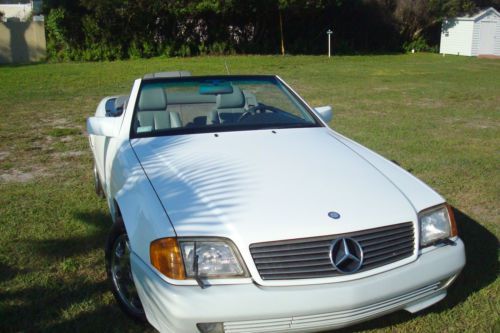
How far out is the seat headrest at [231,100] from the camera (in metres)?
4.49

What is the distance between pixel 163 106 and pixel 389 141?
461 centimetres

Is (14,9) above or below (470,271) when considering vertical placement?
above

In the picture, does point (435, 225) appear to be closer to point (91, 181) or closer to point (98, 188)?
point (98, 188)

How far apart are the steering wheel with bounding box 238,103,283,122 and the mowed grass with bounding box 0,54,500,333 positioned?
5.11 ft

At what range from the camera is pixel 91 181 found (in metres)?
6.06

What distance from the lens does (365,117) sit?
10.2 metres

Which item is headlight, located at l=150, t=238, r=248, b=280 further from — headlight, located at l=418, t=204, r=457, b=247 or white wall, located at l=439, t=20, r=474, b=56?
white wall, located at l=439, t=20, r=474, b=56

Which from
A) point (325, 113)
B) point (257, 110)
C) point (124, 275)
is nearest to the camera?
point (124, 275)

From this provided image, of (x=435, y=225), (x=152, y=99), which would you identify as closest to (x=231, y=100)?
(x=152, y=99)

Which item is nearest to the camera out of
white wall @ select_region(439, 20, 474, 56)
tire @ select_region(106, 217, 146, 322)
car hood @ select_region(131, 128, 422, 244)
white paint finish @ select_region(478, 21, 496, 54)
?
car hood @ select_region(131, 128, 422, 244)

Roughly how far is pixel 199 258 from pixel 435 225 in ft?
4.47

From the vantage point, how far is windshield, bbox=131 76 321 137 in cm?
414

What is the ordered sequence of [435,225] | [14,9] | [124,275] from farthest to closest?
[14,9] → [124,275] → [435,225]

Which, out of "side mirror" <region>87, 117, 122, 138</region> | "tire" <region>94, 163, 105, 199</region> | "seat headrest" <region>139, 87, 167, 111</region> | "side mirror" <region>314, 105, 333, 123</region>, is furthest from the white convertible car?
"tire" <region>94, 163, 105, 199</region>
